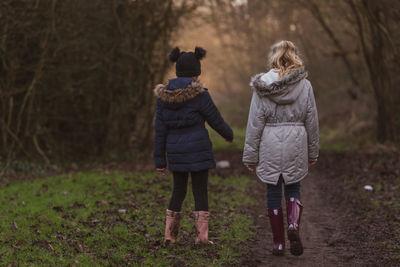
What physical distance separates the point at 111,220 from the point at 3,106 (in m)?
6.56

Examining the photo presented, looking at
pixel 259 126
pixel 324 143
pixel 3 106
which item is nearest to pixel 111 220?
pixel 259 126

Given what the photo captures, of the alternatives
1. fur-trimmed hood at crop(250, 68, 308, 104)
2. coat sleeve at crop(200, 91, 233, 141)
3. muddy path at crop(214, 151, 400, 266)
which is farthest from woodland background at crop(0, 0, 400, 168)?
fur-trimmed hood at crop(250, 68, 308, 104)

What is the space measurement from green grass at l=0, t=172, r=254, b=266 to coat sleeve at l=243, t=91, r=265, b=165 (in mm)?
1049

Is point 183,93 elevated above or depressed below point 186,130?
above

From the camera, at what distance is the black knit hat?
16.9 feet

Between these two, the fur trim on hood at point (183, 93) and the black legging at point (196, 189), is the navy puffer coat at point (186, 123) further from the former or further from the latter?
the black legging at point (196, 189)

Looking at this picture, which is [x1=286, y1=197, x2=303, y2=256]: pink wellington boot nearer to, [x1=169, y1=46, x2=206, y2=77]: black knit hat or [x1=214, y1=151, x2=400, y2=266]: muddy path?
[x1=214, y1=151, x2=400, y2=266]: muddy path

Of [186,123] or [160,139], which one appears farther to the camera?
[160,139]

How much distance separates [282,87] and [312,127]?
1.74 feet

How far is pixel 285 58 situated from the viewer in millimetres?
5031

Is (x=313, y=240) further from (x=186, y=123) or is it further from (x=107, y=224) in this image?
(x=107, y=224)

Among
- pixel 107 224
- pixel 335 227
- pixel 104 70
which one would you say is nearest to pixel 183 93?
pixel 107 224

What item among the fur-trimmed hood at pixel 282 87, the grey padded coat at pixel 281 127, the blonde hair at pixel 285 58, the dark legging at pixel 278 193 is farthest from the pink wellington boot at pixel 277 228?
the blonde hair at pixel 285 58

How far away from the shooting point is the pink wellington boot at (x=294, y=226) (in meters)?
4.88
